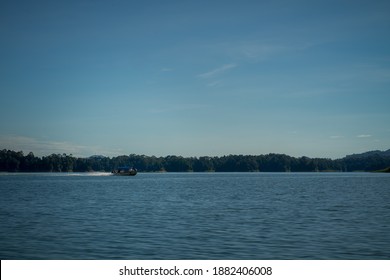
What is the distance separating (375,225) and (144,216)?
24.3 meters

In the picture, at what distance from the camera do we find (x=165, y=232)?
1547 inches

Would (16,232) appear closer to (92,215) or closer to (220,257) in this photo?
(92,215)

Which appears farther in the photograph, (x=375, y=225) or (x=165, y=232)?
(x=375, y=225)
